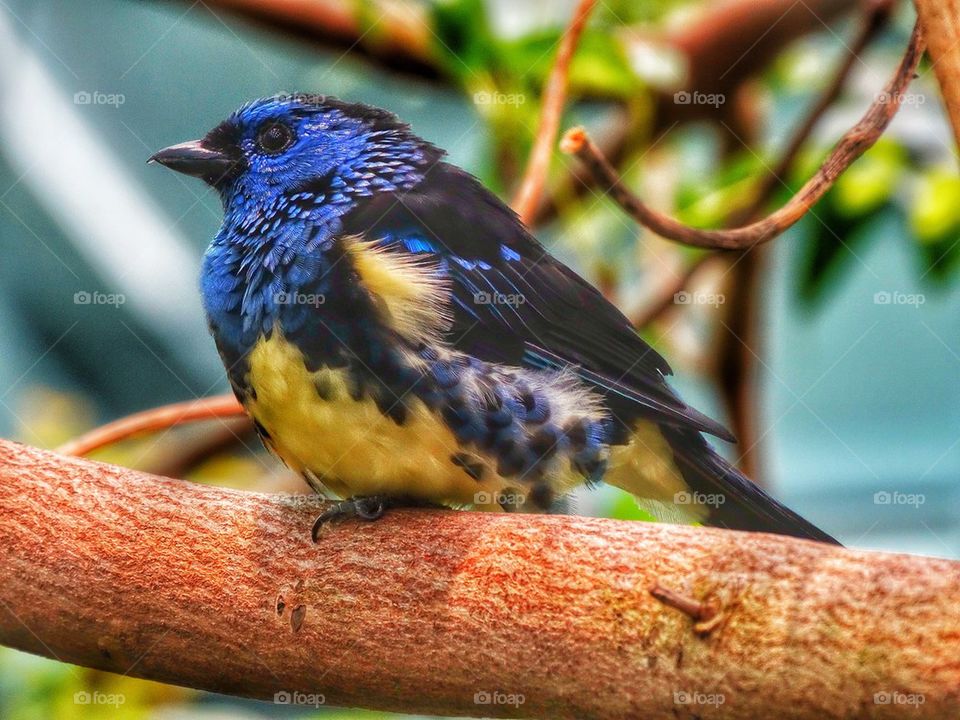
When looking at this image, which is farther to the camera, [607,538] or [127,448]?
[127,448]

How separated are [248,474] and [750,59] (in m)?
1.86

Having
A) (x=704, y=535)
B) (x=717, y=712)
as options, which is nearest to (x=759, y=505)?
(x=704, y=535)

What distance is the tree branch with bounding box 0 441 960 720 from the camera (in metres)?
1.31

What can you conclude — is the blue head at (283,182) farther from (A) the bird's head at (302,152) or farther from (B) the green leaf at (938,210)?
(B) the green leaf at (938,210)

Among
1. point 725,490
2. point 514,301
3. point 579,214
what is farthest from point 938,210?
point 514,301

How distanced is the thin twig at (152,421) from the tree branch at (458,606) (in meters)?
0.50

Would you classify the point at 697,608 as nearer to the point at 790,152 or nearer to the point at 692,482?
the point at 692,482

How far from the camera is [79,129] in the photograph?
3633mm

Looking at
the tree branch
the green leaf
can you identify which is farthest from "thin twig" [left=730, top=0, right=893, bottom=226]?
the tree branch

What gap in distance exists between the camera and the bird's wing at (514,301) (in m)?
1.87

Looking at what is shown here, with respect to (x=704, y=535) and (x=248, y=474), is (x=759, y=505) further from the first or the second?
(x=248, y=474)

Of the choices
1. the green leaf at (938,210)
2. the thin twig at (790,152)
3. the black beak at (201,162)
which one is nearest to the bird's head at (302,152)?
the black beak at (201,162)

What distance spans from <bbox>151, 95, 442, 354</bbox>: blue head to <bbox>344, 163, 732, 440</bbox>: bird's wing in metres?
0.06

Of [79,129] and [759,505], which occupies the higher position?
[79,129]
